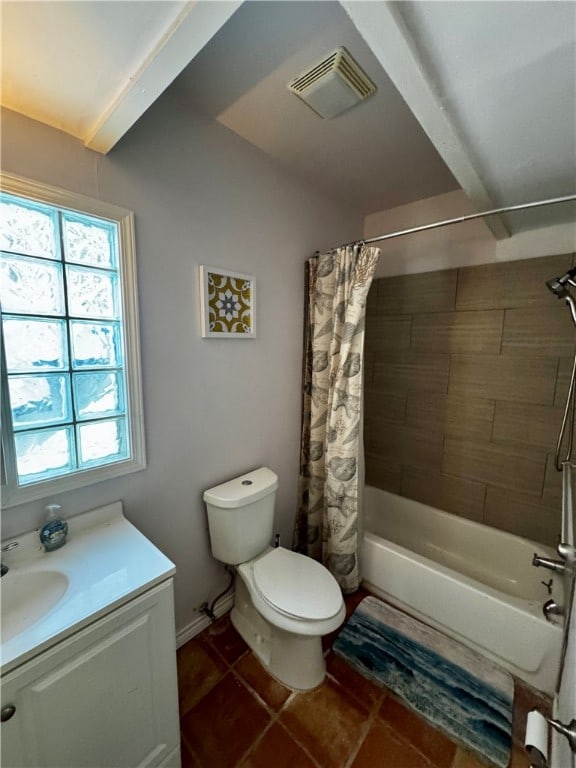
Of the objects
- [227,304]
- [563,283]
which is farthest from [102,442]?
[563,283]

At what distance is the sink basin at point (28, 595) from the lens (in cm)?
92

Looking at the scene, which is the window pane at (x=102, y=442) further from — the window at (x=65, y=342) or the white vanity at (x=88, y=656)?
the white vanity at (x=88, y=656)

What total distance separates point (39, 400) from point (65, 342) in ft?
0.73

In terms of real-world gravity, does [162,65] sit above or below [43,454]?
above

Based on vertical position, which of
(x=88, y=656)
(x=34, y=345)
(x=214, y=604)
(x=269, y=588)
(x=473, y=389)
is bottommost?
(x=214, y=604)

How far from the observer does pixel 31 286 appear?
1044mm

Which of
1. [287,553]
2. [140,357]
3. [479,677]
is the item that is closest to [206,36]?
[140,357]

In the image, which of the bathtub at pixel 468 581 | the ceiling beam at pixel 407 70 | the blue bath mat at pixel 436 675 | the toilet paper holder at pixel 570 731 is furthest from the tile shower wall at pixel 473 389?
the toilet paper holder at pixel 570 731

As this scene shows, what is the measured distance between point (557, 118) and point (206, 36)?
105cm

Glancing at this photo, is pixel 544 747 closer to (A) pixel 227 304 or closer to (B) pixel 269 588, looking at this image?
(B) pixel 269 588

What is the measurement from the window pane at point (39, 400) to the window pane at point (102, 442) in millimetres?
94

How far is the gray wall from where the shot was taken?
114 centimetres

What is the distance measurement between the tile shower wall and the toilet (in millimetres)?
1129

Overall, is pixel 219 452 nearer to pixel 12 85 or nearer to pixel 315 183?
pixel 12 85
